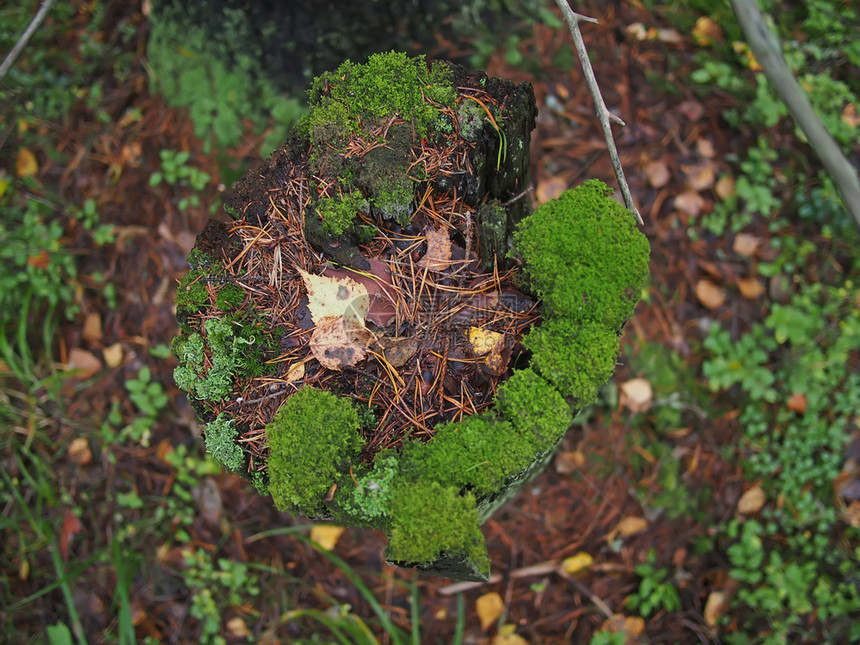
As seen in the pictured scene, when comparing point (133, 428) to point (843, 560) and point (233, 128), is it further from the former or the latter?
point (843, 560)

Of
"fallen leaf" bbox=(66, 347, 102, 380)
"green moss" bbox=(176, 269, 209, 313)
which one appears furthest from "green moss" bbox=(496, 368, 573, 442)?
"fallen leaf" bbox=(66, 347, 102, 380)

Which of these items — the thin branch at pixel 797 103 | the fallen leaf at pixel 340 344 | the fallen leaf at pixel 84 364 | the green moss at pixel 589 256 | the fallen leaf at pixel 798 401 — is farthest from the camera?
the fallen leaf at pixel 84 364

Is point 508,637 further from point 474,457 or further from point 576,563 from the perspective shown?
point 474,457

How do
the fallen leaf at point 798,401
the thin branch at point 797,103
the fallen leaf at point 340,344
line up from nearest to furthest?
1. the thin branch at point 797,103
2. the fallen leaf at point 340,344
3. the fallen leaf at point 798,401

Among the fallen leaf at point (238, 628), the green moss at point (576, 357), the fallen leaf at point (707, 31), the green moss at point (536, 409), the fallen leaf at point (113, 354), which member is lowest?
the fallen leaf at point (238, 628)

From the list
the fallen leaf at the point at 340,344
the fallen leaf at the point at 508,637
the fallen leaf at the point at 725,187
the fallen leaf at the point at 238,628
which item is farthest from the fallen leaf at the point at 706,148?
the fallen leaf at the point at 238,628

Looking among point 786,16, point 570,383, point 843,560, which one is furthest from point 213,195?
point 843,560

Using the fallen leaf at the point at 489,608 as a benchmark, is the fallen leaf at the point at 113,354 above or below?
above

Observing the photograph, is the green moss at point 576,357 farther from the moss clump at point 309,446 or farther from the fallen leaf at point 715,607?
the fallen leaf at point 715,607
